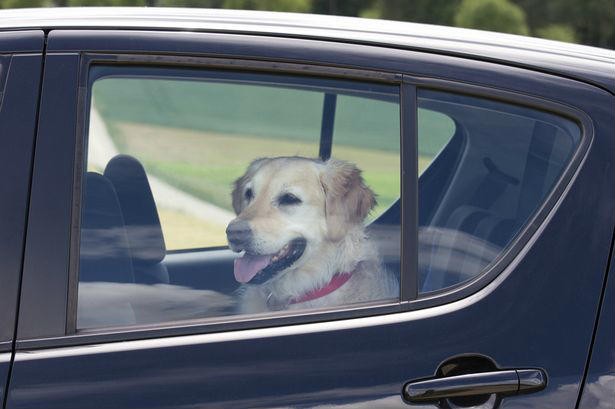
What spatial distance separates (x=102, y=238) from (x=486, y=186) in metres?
0.79

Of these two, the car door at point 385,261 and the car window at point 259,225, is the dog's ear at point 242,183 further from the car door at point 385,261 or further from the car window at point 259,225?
the car door at point 385,261

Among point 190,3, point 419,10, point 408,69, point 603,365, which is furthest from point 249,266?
point 419,10

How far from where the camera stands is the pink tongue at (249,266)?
1.94 metres

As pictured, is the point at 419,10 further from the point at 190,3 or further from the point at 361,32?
the point at 361,32

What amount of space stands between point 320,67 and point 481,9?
1448cm

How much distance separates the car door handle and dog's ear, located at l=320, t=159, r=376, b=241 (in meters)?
0.37

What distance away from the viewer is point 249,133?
13.4 metres

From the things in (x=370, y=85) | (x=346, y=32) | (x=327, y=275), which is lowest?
(x=327, y=275)

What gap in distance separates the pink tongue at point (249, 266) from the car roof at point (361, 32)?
0.46 m

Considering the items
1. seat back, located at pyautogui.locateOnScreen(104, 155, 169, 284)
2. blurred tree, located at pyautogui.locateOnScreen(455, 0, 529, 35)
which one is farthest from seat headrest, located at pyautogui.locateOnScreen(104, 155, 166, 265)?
blurred tree, located at pyautogui.locateOnScreen(455, 0, 529, 35)

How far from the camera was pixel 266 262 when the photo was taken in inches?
77.0

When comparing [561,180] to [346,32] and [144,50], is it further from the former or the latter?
[144,50]

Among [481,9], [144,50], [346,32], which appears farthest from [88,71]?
[481,9]

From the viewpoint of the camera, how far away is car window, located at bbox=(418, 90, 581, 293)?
189 cm
